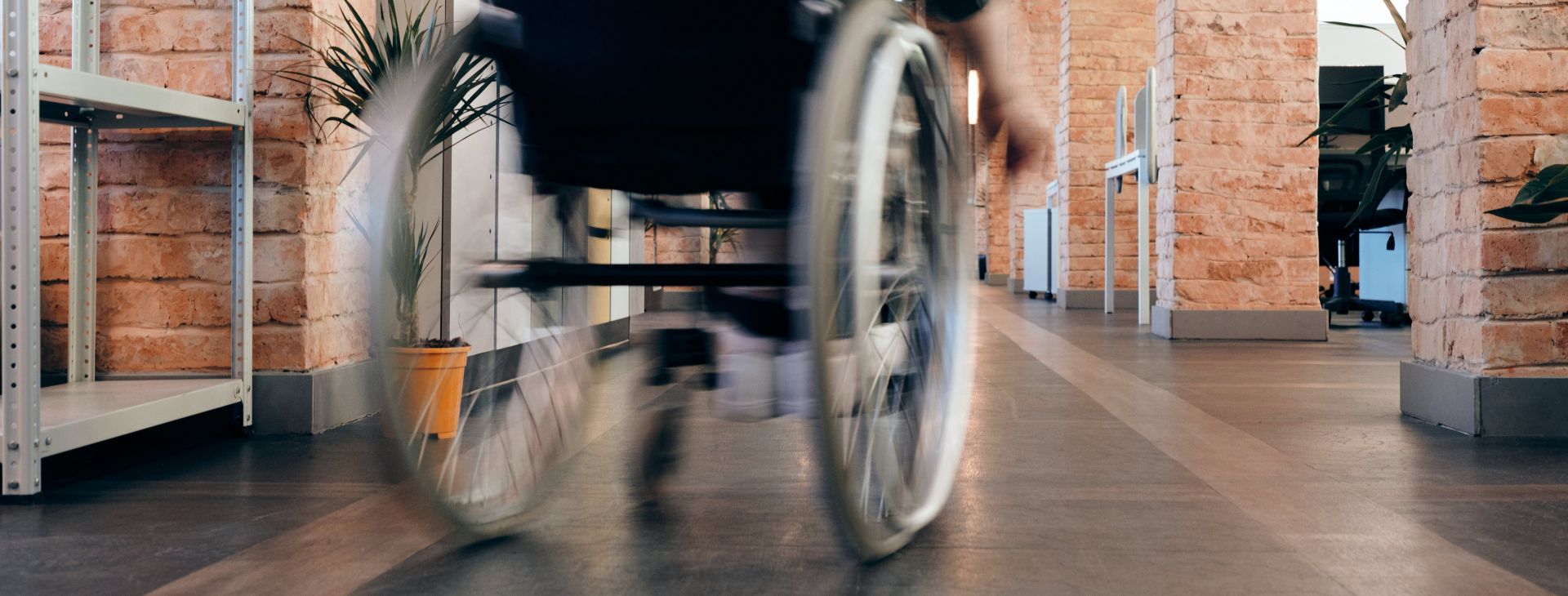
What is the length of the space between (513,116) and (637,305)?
487 centimetres

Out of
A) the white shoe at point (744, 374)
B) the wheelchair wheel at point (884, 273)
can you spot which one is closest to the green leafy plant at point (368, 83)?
the white shoe at point (744, 374)

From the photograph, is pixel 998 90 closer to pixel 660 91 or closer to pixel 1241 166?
pixel 660 91

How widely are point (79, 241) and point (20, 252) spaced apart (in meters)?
0.72

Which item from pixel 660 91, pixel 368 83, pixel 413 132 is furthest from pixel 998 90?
pixel 368 83

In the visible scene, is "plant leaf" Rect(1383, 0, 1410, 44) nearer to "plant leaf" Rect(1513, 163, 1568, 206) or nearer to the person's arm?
"plant leaf" Rect(1513, 163, 1568, 206)

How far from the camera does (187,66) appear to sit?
2.57 metres

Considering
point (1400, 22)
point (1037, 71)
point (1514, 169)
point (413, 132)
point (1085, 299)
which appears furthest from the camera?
point (1037, 71)

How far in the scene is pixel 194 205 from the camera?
2.56 metres

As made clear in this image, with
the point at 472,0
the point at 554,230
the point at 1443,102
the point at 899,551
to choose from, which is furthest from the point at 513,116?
the point at 1443,102

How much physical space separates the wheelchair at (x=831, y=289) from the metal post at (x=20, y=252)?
2.39ft

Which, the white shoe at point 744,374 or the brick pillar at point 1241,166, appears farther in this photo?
the brick pillar at point 1241,166

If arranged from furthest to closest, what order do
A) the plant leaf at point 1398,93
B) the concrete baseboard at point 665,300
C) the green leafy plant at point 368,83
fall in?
the concrete baseboard at point 665,300 < the plant leaf at point 1398,93 < the green leafy plant at point 368,83

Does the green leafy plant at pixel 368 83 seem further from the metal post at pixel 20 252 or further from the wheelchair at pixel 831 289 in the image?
the metal post at pixel 20 252

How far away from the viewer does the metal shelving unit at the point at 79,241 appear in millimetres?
1826
